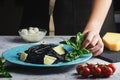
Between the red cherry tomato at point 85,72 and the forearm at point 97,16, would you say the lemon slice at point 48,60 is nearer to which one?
the red cherry tomato at point 85,72

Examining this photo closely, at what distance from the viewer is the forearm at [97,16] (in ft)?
4.75

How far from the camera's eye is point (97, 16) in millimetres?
1508

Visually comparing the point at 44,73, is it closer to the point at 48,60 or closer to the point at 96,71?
the point at 48,60

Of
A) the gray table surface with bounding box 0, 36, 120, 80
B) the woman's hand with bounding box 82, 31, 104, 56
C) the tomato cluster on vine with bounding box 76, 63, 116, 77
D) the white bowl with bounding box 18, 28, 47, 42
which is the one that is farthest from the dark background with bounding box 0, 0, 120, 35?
the tomato cluster on vine with bounding box 76, 63, 116, 77

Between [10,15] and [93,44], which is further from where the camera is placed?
[10,15]

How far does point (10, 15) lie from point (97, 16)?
69.9 inches

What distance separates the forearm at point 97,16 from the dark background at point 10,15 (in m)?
1.60

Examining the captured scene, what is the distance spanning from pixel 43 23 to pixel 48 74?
2.80ft

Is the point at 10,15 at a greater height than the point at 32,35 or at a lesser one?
lesser

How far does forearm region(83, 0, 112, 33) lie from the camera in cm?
145

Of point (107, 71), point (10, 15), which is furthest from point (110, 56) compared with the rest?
point (10, 15)

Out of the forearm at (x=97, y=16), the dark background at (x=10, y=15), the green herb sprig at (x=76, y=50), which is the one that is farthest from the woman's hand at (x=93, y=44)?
the dark background at (x=10, y=15)

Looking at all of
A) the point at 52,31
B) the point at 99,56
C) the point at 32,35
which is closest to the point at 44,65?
the point at 99,56

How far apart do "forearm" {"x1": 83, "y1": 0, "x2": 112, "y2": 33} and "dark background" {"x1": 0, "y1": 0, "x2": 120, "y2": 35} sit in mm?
1597
